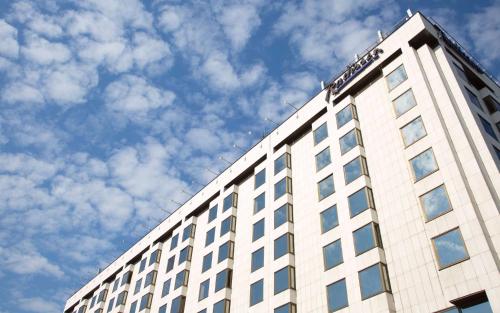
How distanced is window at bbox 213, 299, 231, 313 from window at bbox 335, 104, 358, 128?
23226mm

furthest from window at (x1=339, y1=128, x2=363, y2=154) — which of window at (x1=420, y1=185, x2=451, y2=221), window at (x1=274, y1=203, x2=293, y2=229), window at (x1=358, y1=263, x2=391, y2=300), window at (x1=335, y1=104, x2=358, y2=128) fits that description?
window at (x1=358, y1=263, x2=391, y2=300)

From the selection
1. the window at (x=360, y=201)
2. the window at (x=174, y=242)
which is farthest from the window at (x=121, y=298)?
the window at (x=360, y=201)

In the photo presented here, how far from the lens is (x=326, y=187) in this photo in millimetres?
47531

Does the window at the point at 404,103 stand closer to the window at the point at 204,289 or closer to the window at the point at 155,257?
the window at the point at 204,289

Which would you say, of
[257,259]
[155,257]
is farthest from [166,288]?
[257,259]

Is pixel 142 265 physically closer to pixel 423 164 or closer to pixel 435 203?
pixel 423 164

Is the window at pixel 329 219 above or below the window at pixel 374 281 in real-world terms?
above

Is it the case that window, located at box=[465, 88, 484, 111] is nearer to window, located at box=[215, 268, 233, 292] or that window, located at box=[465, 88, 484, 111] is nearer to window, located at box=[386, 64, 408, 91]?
window, located at box=[386, 64, 408, 91]

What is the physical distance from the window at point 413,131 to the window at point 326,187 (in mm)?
8977

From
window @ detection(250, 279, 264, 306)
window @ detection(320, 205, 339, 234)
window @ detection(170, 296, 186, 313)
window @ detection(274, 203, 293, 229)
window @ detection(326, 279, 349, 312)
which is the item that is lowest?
window @ detection(326, 279, 349, 312)

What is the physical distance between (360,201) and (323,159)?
9.04 meters

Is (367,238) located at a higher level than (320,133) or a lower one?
lower

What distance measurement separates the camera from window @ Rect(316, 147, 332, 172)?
49416mm

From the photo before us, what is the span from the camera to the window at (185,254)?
6378cm
